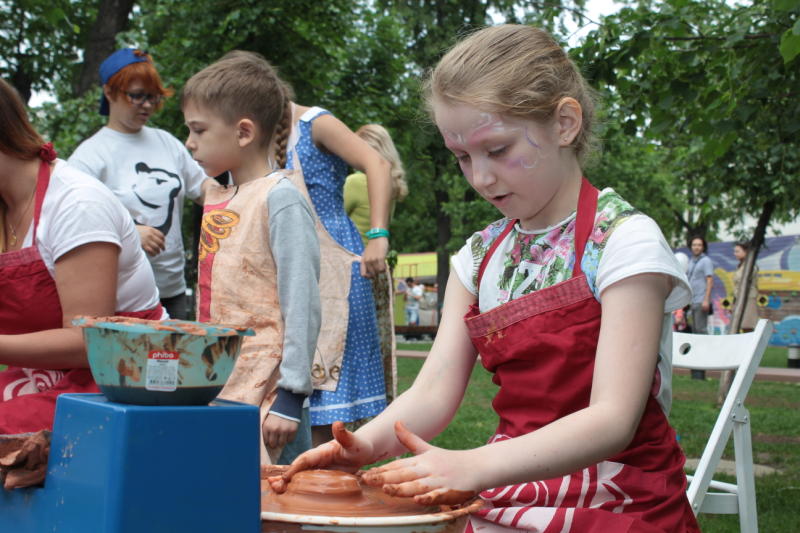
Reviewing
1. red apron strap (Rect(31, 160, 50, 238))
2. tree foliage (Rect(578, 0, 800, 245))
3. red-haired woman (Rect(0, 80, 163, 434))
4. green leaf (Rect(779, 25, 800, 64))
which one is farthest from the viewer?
tree foliage (Rect(578, 0, 800, 245))

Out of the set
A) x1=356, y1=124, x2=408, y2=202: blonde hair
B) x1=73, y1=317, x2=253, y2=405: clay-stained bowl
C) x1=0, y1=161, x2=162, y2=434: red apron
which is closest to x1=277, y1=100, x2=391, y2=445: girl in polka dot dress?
x1=0, y1=161, x2=162, y2=434: red apron

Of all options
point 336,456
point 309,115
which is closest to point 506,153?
point 336,456

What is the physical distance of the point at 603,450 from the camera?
1.36 metres

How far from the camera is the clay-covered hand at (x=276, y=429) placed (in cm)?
228

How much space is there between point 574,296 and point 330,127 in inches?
65.4

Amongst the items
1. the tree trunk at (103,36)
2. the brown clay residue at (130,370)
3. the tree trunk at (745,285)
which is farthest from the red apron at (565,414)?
the tree trunk at (103,36)

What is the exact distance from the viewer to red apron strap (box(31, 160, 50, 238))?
233 centimetres

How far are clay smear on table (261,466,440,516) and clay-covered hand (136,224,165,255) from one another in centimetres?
225

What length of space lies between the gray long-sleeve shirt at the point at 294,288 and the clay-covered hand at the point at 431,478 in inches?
41.4

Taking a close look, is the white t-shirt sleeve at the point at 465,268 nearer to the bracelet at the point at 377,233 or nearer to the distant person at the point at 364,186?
the bracelet at the point at 377,233

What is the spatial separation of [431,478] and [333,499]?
5.6 inches

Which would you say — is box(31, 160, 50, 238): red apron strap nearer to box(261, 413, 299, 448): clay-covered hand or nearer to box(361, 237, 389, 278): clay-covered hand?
box(261, 413, 299, 448): clay-covered hand

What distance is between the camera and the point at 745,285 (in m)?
8.79

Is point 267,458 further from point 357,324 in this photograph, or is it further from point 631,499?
point 631,499
